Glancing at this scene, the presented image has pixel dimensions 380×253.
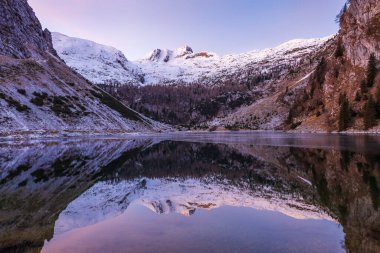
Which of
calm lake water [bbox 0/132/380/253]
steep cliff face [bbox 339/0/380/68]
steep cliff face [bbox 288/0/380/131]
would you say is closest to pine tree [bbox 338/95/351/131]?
steep cliff face [bbox 288/0/380/131]

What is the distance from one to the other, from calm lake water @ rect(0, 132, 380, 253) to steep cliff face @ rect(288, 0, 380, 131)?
96730 mm

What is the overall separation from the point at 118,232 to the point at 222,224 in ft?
16.6


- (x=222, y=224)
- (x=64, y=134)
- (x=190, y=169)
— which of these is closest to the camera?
(x=222, y=224)

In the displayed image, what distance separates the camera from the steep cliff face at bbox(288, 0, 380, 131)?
126m

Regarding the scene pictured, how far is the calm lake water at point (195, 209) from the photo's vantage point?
14.4 m

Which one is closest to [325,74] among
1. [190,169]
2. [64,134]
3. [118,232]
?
[64,134]

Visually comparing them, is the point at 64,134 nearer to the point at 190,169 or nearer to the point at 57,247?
the point at 190,169

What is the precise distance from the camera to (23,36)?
186375mm

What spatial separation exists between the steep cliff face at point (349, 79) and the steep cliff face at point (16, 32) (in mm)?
138968

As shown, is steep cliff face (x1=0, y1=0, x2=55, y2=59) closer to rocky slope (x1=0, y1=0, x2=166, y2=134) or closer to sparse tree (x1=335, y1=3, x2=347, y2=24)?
rocky slope (x1=0, y1=0, x2=166, y2=134)

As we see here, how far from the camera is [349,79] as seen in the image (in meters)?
146

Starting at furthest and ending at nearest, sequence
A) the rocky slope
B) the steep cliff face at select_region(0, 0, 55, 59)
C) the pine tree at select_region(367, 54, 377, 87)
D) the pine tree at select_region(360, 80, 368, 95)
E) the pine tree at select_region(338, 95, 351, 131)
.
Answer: the steep cliff face at select_region(0, 0, 55, 59) → the pine tree at select_region(367, 54, 377, 87) → the pine tree at select_region(360, 80, 368, 95) → the pine tree at select_region(338, 95, 351, 131) → the rocky slope

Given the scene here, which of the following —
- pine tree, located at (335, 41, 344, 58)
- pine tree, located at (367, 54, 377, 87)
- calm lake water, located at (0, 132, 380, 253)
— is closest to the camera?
calm lake water, located at (0, 132, 380, 253)

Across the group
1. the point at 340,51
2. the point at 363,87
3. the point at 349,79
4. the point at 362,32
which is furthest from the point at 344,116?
the point at 340,51
